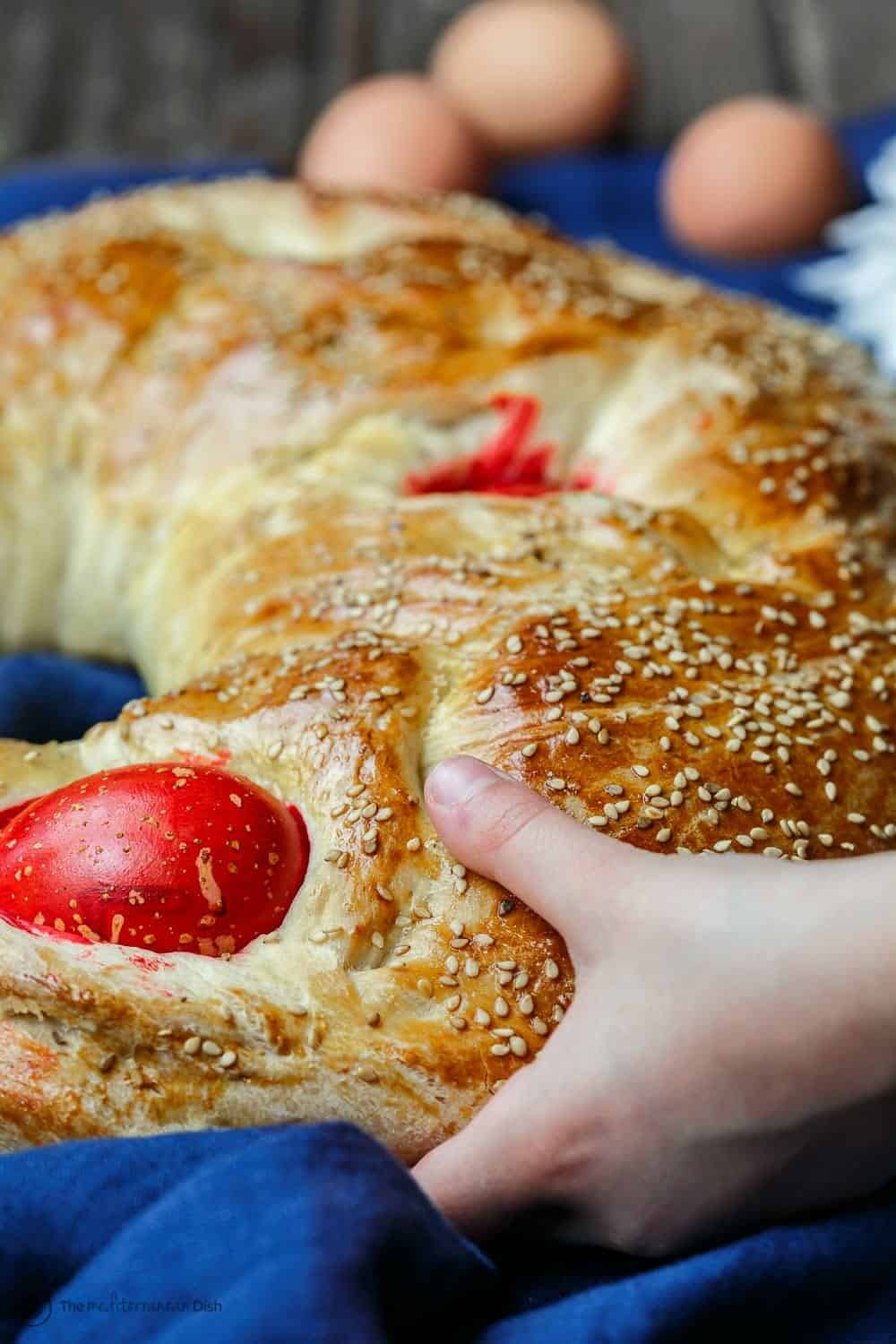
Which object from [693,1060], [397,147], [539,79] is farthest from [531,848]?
[539,79]

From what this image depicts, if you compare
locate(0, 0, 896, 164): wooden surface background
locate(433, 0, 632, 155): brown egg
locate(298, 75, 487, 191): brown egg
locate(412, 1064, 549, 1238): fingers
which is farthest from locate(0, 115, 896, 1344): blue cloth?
locate(0, 0, 896, 164): wooden surface background

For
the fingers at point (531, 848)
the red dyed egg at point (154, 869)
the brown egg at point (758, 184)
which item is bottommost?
the red dyed egg at point (154, 869)

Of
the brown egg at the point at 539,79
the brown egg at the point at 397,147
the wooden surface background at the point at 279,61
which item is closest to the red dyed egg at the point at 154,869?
the brown egg at the point at 397,147

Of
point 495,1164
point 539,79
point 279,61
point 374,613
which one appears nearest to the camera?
point 495,1164

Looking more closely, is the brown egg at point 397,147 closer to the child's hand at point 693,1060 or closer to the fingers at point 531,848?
the fingers at point 531,848

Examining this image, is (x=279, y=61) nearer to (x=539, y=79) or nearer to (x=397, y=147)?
(x=539, y=79)

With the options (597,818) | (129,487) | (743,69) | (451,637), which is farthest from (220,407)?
(743,69)
